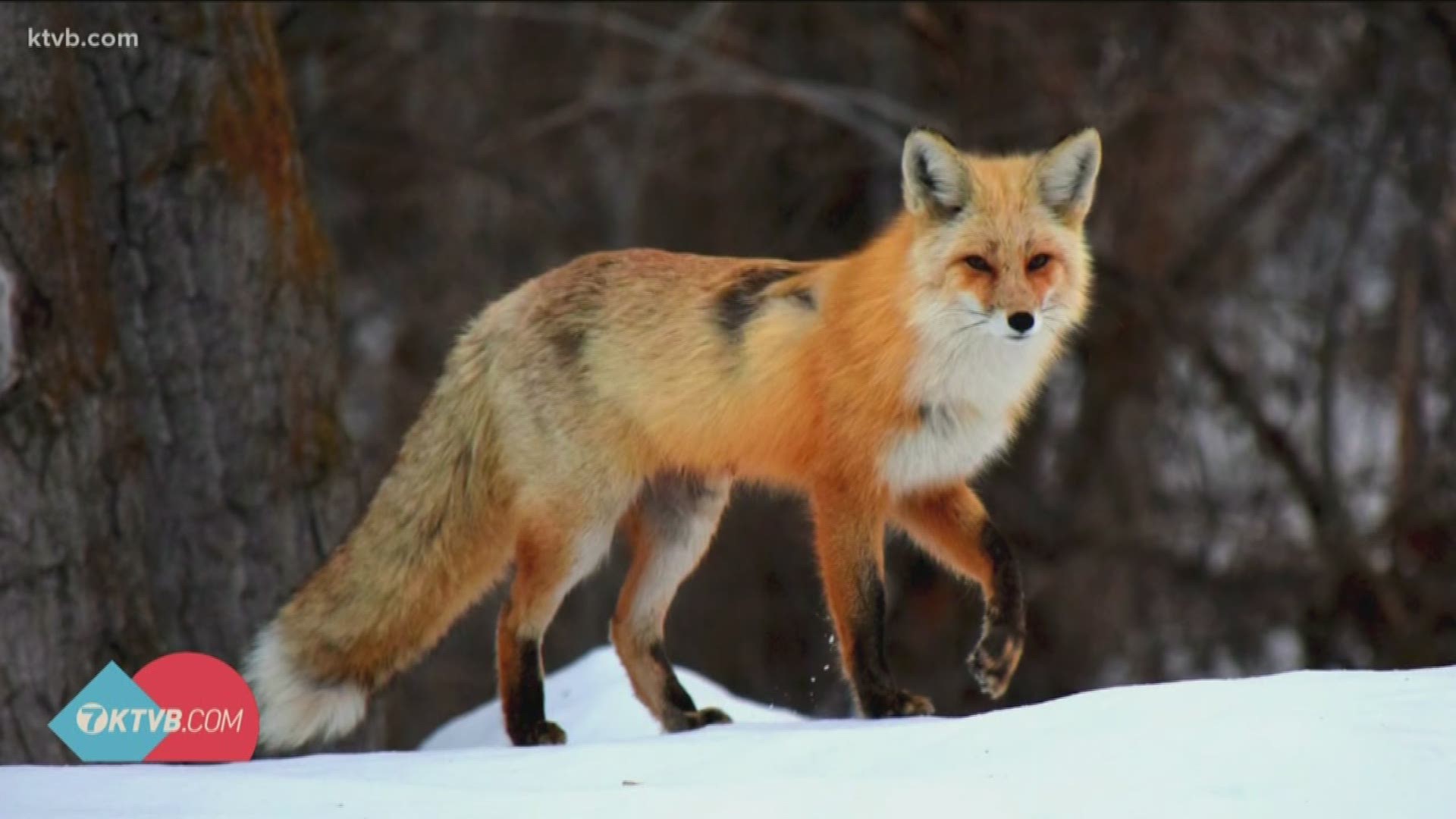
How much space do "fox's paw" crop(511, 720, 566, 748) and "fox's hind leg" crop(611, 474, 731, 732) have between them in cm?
34

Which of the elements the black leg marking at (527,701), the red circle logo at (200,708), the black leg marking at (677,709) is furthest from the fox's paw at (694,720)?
the red circle logo at (200,708)

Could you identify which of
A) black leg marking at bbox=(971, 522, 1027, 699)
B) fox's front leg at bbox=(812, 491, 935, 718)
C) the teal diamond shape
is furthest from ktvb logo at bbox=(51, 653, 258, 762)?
black leg marking at bbox=(971, 522, 1027, 699)

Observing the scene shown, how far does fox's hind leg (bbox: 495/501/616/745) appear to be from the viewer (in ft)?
15.7

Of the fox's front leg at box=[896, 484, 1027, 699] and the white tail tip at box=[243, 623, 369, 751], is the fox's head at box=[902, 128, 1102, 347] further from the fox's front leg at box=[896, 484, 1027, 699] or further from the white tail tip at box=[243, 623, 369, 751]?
the white tail tip at box=[243, 623, 369, 751]

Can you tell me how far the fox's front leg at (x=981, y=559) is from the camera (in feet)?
14.8

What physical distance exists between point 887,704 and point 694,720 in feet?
2.22

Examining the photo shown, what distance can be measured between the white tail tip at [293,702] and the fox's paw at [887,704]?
140 centimetres

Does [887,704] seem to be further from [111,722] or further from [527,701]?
[111,722]

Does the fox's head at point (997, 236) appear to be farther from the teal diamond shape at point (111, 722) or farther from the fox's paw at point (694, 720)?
the teal diamond shape at point (111, 722)

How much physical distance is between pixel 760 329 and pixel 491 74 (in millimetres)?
7940

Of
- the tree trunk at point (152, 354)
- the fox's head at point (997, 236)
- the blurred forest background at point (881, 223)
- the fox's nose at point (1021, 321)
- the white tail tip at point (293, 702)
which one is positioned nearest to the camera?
Result: the fox's nose at point (1021, 321)

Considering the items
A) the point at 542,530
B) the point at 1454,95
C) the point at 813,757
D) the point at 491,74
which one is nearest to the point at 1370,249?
the point at 1454,95

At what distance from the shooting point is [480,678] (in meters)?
12.4

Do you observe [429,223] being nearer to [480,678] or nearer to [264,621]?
[480,678]
